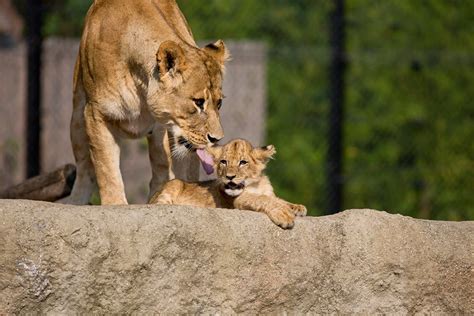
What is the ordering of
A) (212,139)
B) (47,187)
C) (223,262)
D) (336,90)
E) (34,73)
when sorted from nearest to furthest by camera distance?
(223,262) → (212,139) → (47,187) → (34,73) → (336,90)

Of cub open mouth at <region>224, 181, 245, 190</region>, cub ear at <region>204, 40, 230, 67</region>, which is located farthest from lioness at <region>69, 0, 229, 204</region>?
cub open mouth at <region>224, 181, 245, 190</region>

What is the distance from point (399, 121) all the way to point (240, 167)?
15.9 ft

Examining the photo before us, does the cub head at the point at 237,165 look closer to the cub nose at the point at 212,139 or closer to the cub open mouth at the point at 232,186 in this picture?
the cub open mouth at the point at 232,186

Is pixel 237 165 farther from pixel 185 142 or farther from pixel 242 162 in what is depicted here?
pixel 185 142

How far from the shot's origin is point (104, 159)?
17.4ft

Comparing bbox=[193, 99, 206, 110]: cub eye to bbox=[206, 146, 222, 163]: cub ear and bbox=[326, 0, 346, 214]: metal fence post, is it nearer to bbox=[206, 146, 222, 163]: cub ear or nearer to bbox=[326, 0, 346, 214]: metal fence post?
bbox=[206, 146, 222, 163]: cub ear

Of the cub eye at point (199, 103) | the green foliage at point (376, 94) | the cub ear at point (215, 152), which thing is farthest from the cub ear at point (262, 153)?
the green foliage at point (376, 94)

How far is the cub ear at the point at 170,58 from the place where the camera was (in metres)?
4.99

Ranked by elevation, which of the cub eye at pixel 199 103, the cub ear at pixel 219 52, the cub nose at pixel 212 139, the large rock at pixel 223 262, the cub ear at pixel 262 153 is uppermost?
the cub ear at pixel 219 52

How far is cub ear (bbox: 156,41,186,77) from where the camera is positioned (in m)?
4.99

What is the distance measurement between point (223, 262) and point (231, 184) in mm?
624

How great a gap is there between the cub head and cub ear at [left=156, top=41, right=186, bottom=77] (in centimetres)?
41

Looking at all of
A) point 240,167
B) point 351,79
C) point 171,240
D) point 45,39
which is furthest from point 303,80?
point 171,240

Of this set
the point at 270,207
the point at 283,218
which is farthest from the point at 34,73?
the point at 283,218
